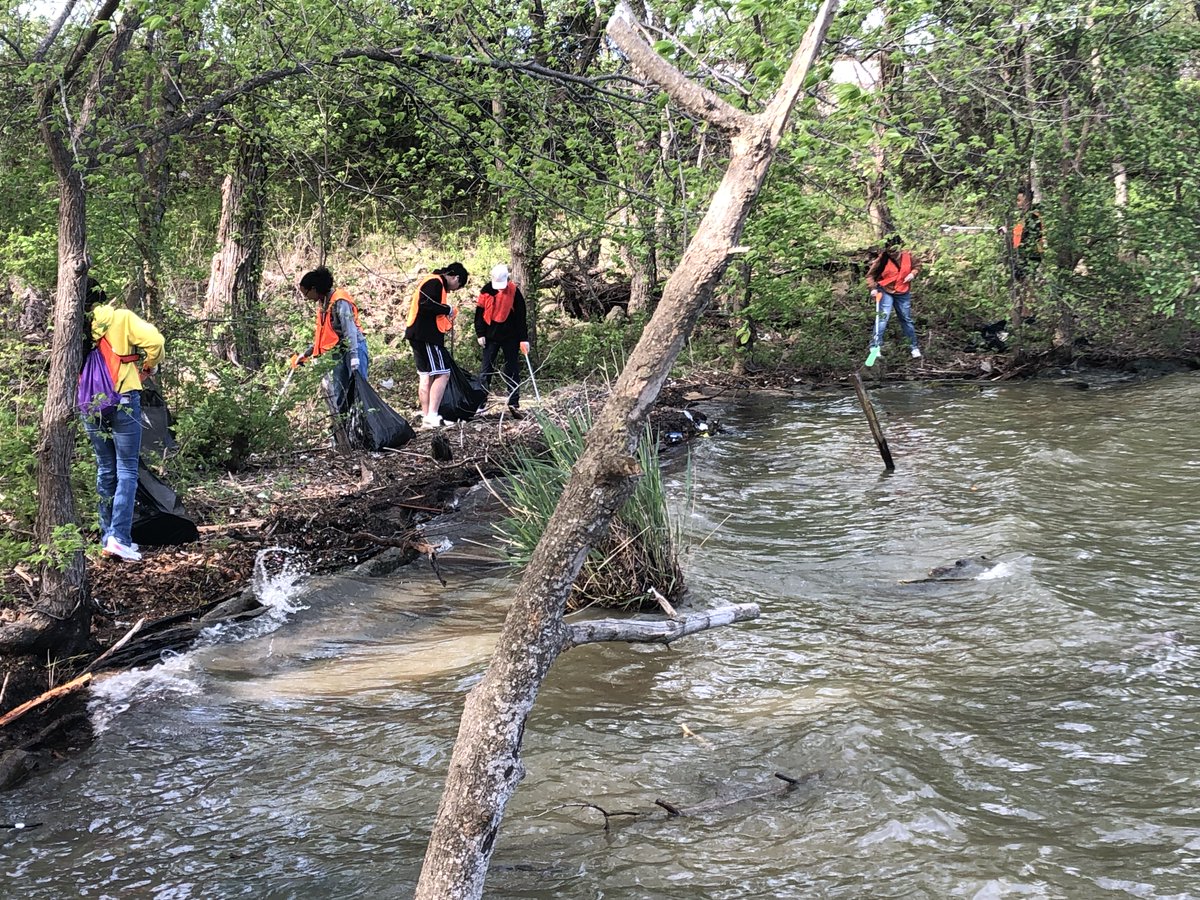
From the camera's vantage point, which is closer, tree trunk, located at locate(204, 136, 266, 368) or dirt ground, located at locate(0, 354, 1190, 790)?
dirt ground, located at locate(0, 354, 1190, 790)

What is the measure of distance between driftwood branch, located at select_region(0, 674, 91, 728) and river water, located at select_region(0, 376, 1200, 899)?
0.16m

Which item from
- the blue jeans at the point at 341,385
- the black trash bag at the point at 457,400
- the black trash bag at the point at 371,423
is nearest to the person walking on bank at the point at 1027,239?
the black trash bag at the point at 457,400

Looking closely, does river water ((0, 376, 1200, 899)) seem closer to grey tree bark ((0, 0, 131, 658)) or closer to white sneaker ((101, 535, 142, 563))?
grey tree bark ((0, 0, 131, 658))

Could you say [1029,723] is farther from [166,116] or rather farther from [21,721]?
[166,116]

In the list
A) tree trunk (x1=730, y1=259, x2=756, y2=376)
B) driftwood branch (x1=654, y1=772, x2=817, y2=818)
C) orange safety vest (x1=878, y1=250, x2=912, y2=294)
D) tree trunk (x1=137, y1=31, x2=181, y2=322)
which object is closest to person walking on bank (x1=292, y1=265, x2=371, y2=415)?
tree trunk (x1=137, y1=31, x2=181, y2=322)

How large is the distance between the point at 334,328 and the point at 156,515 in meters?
3.43

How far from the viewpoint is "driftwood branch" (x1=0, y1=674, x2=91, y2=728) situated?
16.7 ft

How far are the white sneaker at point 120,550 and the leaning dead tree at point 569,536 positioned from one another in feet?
16.1

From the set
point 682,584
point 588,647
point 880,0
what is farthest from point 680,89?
point 880,0

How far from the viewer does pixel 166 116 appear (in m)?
9.18

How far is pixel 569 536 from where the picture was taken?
253 cm

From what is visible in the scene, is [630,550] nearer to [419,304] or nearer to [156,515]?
[156,515]

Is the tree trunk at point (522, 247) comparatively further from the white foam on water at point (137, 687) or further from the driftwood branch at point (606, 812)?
the driftwood branch at point (606, 812)

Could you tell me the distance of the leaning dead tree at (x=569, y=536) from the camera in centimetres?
244
